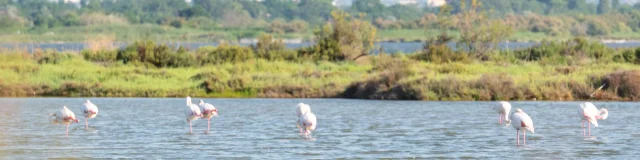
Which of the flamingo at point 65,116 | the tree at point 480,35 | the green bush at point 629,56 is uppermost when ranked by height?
the tree at point 480,35

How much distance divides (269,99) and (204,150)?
522 inches

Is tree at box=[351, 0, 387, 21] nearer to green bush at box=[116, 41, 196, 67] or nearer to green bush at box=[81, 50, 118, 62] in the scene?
green bush at box=[81, 50, 118, 62]

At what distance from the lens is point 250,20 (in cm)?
15988

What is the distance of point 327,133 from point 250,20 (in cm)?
13880

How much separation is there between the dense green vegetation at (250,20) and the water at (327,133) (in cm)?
4949

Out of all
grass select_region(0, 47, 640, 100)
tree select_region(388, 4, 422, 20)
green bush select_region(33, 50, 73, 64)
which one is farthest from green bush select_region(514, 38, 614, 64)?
tree select_region(388, 4, 422, 20)

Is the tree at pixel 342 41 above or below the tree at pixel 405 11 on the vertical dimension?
below

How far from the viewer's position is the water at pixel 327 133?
59.4 ft

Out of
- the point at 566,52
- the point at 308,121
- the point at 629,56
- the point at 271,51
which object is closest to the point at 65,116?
the point at 308,121

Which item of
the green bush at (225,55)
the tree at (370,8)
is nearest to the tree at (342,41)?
the green bush at (225,55)

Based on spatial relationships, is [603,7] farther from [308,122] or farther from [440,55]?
[308,122]

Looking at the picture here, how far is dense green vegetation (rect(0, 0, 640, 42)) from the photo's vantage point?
115m

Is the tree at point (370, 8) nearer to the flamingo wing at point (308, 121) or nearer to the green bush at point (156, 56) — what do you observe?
the green bush at point (156, 56)

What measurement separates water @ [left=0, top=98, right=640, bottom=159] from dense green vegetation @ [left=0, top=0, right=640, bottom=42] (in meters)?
49.5
